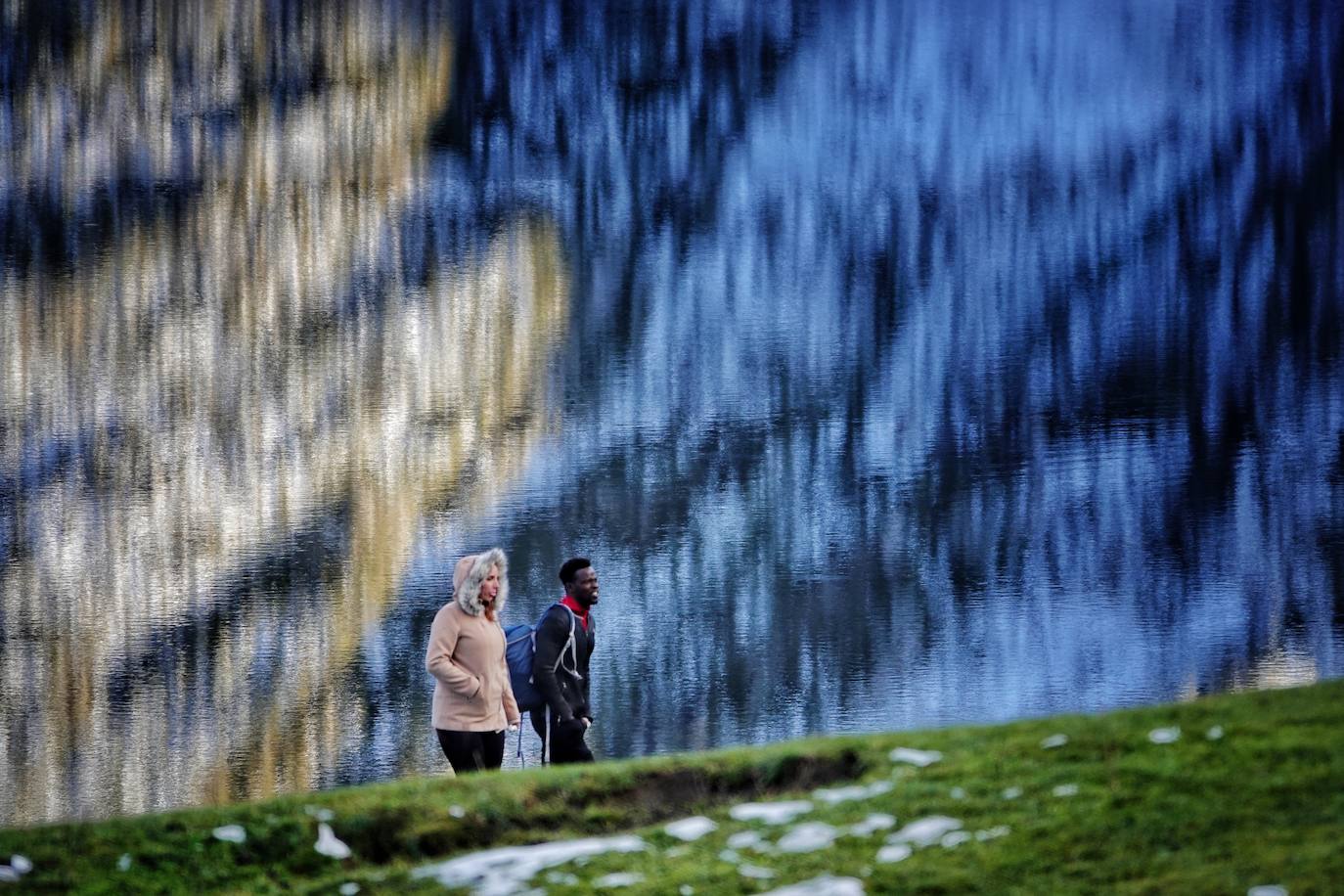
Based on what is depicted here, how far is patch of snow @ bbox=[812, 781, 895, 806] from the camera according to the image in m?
9.20

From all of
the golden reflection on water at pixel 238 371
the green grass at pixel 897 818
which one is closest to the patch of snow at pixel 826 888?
the green grass at pixel 897 818

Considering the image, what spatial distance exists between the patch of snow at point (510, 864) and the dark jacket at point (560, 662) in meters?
2.32

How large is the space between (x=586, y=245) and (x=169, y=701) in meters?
16.0

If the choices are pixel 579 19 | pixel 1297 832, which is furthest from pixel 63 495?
pixel 1297 832

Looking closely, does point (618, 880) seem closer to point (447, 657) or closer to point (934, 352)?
point (447, 657)

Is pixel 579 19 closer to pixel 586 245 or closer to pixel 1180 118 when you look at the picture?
pixel 586 245

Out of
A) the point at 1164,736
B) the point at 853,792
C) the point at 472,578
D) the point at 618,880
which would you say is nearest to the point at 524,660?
the point at 472,578

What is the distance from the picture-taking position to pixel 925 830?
851 cm

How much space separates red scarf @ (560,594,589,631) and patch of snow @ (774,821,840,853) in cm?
317

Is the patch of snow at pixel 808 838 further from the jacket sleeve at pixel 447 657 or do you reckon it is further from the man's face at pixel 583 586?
the man's face at pixel 583 586

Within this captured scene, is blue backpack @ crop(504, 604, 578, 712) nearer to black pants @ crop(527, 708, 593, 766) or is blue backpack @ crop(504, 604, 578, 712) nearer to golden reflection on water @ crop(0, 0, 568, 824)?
black pants @ crop(527, 708, 593, 766)

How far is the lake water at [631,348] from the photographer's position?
42844 mm

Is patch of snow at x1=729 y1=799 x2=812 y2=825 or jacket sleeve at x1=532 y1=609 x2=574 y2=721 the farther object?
jacket sleeve at x1=532 y1=609 x2=574 y2=721

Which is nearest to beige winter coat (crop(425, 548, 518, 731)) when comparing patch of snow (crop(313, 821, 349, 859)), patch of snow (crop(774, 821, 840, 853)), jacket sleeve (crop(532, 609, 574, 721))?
jacket sleeve (crop(532, 609, 574, 721))
